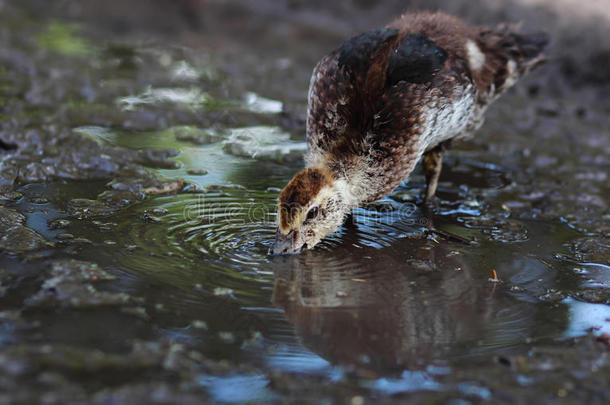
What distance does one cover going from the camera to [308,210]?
4660 mm

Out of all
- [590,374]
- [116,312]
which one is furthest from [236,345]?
[590,374]

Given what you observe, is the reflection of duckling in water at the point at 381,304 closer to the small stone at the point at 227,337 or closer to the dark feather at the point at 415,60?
the small stone at the point at 227,337

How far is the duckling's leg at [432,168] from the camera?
588 centimetres

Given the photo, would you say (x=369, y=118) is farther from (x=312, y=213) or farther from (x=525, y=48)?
(x=525, y=48)

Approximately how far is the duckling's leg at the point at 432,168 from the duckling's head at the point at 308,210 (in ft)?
3.80

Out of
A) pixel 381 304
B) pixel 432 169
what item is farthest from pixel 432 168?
pixel 381 304

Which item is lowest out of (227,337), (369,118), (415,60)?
(227,337)

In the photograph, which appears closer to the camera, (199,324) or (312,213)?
(199,324)

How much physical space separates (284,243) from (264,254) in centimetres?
17

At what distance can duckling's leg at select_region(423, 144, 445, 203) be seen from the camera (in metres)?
5.88

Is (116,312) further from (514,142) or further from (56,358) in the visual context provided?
(514,142)

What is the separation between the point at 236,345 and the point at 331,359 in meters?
0.50

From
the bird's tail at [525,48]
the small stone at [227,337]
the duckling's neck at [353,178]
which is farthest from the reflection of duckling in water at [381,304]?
the bird's tail at [525,48]

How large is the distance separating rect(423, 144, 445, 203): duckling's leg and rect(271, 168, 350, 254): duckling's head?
1.16 m
